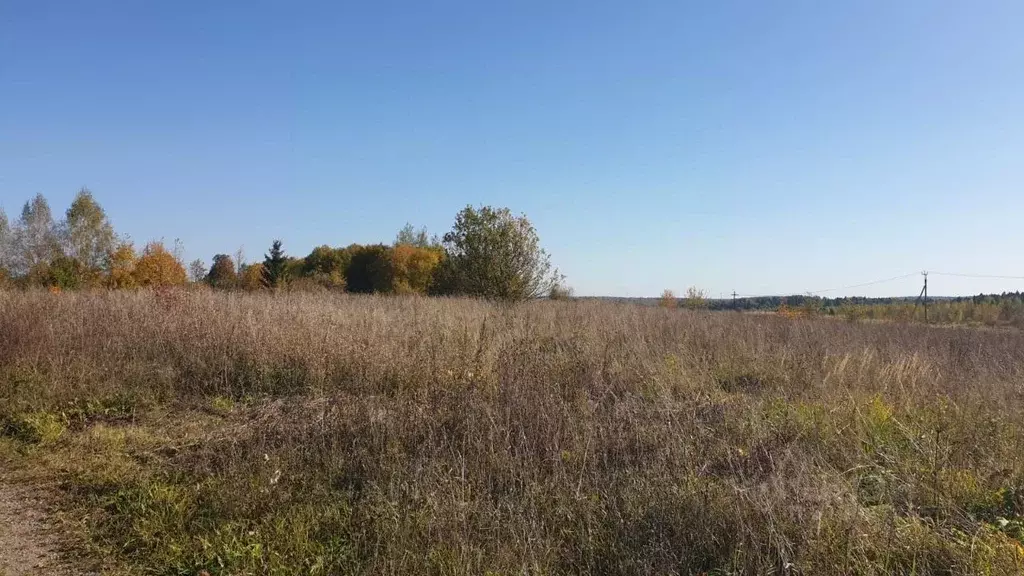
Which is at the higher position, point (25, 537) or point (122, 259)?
point (122, 259)

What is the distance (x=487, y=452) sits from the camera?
4398 mm

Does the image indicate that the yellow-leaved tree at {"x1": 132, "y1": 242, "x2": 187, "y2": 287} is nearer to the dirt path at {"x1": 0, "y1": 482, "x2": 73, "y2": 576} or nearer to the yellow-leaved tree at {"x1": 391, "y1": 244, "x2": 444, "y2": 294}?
the yellow-leaved tree at {"x1": 391, "y1": 244, "x2": 444, "y2": 294}

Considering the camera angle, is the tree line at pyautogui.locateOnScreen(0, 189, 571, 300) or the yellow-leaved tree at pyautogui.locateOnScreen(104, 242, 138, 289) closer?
the tree line at pyautogui.locateOnScreen(0, 189, 571, 300)

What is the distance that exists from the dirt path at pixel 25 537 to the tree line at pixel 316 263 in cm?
1641

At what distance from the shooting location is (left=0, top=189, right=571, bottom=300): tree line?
21469 millimetres

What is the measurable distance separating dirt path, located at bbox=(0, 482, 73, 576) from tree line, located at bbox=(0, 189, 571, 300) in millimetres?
16405

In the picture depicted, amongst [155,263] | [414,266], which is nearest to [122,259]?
[155,263]

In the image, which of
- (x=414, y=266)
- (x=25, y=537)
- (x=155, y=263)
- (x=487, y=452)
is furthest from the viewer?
(x=414, y=266)

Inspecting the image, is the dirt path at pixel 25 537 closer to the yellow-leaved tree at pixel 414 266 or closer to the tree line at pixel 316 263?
the tree line at pixel 316 263

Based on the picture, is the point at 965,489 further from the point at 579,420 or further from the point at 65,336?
the point at 65,336

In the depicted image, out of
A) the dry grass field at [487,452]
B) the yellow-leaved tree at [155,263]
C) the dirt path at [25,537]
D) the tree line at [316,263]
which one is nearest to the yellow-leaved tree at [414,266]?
the tree line at [316,263]

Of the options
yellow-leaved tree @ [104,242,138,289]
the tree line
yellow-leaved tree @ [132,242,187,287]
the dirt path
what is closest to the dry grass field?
the dirt path

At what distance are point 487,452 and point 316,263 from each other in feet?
165

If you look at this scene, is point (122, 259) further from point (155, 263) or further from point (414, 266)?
point (414, 266)
